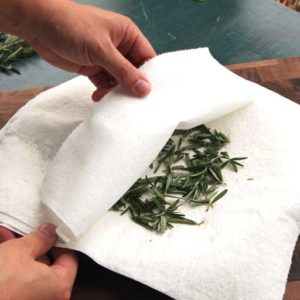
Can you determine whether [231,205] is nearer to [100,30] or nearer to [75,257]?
[75,257]

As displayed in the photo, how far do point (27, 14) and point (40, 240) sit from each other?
0.57 metres

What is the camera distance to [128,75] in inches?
29.4

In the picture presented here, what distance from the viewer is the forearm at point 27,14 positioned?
0.82 m

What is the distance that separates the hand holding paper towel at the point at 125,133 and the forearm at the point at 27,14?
272mm

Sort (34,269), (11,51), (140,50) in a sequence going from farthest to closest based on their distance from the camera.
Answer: (11,51) → (140,50) → (34,269)

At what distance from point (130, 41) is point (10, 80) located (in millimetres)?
683

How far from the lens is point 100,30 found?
0.81 metres

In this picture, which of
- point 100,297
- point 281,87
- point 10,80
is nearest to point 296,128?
point 281,87

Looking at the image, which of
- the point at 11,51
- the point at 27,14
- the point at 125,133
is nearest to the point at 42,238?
the point at 125,133

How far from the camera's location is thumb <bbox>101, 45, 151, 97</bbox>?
0.74m

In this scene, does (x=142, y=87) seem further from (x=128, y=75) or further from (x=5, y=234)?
(x=5, y=234)

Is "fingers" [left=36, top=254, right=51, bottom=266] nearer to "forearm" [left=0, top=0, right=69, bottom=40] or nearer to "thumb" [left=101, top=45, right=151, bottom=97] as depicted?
"thumb" [left=101, top=45, right=151, bottom=97]

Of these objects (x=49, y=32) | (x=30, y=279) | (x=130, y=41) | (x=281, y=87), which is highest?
(x=49, y=32)

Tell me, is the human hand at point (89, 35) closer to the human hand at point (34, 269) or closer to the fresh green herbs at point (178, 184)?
the fresh green herbs at point (178, 184)
